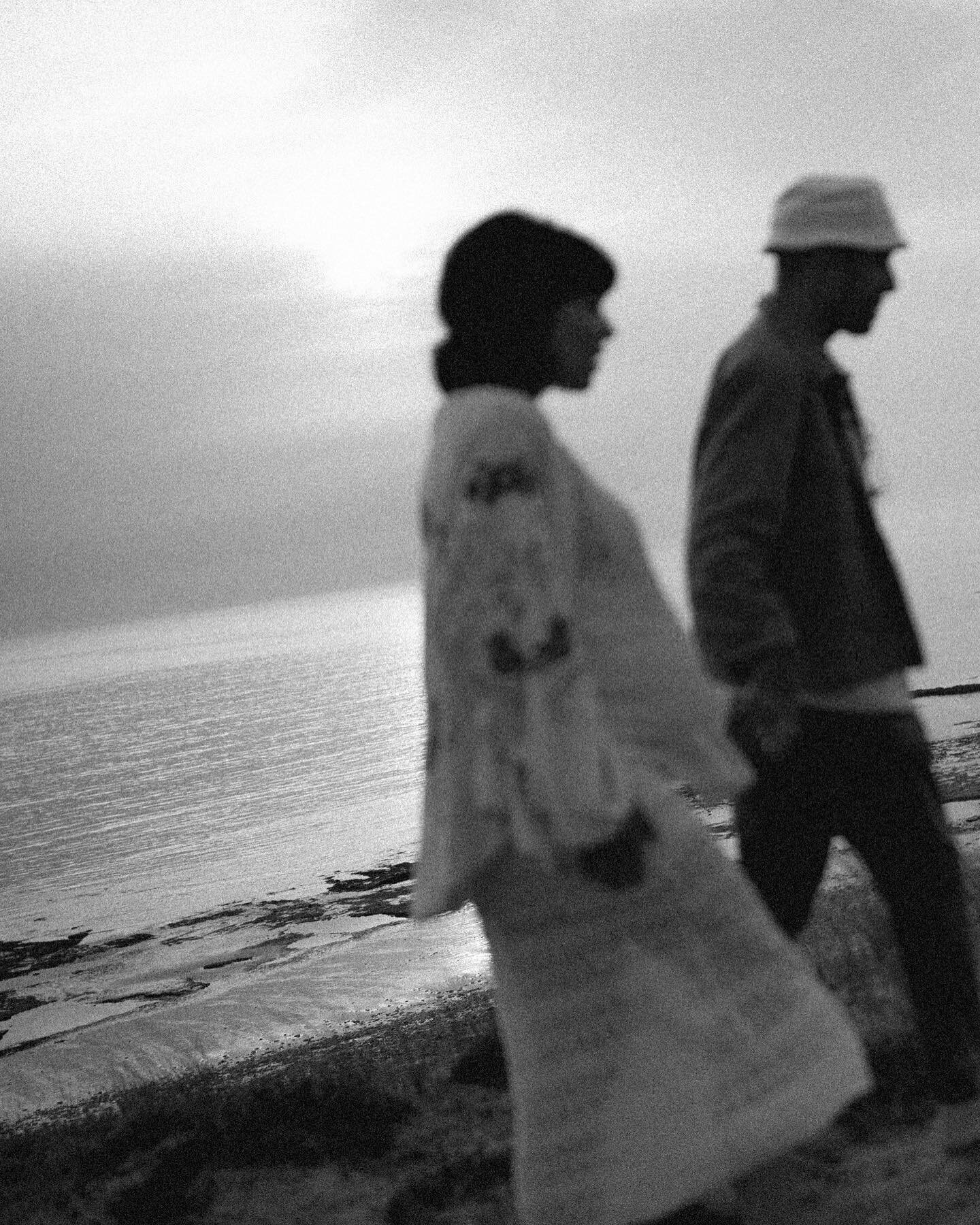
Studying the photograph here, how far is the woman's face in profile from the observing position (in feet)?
8.41

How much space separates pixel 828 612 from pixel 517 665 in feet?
3.63

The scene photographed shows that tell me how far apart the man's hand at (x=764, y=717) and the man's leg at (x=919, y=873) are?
0.72 feet

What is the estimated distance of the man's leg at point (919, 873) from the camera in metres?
3.14

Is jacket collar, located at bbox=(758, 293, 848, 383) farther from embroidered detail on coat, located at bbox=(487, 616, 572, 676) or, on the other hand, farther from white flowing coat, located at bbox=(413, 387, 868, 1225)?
embroidered detail on coat, located at bbox=(487, 616, 572, 676)

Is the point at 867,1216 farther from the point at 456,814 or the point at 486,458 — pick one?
the point at 486,458

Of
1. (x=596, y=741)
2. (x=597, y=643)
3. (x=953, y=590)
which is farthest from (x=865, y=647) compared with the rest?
(x=953, y=590)

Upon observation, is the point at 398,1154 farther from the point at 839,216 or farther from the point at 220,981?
the point at 220,981

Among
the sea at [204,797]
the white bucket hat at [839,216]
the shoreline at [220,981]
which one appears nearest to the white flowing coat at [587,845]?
the white bucket hat at [839,216]

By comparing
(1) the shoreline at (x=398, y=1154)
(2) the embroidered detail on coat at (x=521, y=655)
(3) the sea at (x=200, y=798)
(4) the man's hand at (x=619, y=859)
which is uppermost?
Result: (2) the embroidered detail on coat at (x=521, y=655)

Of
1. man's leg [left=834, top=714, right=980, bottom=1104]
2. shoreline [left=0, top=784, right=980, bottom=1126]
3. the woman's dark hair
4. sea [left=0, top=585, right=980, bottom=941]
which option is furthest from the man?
sea [left=0, top=585, right=980, bottom=941]

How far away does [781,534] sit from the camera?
3176 mm

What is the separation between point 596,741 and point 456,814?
270 mm

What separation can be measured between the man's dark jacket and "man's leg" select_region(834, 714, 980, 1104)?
160 millimetres

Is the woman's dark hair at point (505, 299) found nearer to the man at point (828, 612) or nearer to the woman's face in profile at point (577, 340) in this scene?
the woman's face in profile at point (577, 340)
